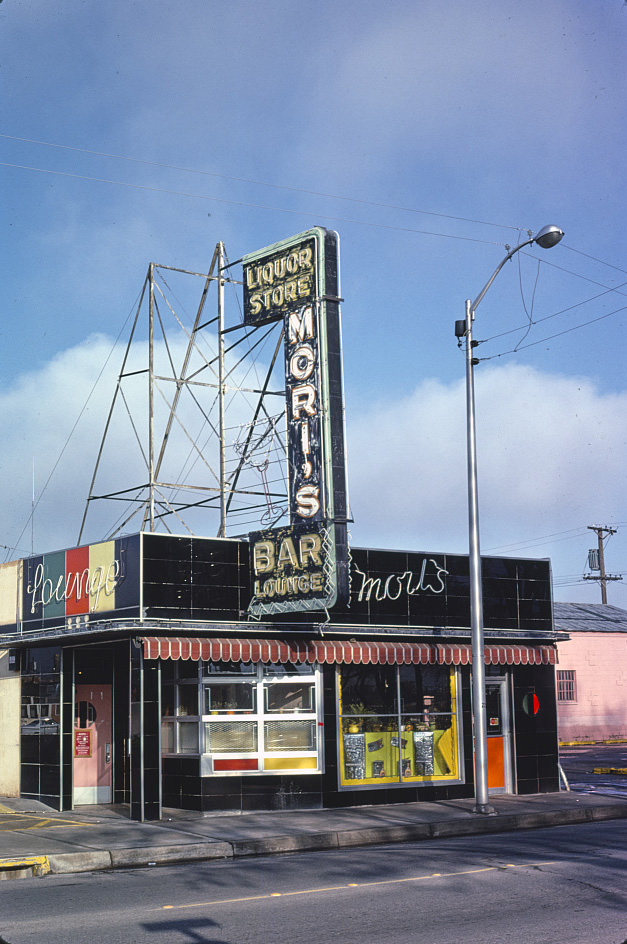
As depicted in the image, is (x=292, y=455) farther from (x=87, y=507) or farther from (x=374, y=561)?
(x=87, y=507)

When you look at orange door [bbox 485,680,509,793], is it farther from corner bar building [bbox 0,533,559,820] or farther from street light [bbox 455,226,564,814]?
street light [bbox 455,226,564,814]

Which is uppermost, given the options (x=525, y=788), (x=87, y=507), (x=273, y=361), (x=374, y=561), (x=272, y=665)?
(x=273, y=361)

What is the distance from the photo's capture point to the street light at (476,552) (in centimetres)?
1877

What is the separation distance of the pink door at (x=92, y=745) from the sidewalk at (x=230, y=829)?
813 millimetres

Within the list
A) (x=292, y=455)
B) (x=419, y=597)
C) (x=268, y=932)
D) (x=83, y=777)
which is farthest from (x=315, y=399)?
(x=268, y=932)

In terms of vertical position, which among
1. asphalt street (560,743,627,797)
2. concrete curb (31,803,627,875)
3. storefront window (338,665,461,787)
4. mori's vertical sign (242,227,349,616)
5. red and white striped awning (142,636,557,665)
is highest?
mori's vertical sign (242,227,349,616)

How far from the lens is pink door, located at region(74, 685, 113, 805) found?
21516 millimetres

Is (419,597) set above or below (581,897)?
above

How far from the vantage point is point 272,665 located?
20297 mm

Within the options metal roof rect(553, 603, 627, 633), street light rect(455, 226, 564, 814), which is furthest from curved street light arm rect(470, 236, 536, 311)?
metal roof rect(553, 603, 627, 633)

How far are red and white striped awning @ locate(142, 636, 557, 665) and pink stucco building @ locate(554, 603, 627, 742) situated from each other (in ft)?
81.2

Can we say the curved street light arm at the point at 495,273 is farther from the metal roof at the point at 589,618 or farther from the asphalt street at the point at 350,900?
the metal roof at the point at 589,618

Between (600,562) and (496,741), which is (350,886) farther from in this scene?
(600,562)

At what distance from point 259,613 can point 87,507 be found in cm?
579
